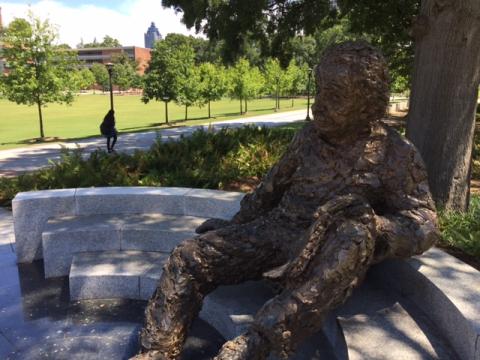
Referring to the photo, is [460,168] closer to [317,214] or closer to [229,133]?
[317,214]

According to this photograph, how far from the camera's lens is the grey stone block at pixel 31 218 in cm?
491

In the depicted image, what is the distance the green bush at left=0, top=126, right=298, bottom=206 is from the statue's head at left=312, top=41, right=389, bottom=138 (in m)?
3.83

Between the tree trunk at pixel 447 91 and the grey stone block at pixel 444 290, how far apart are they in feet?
5.96

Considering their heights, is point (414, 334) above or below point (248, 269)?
below

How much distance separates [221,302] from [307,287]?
4.02ft

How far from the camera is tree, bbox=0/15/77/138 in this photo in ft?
69.7

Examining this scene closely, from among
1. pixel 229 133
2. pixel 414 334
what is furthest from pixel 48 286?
pixel 229 133

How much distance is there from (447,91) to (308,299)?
11.8ft

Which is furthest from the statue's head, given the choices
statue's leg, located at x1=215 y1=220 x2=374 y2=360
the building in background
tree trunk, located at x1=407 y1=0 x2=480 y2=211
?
the building in background

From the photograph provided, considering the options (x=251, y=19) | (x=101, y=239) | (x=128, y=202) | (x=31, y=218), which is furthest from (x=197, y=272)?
(x=251, y=19)

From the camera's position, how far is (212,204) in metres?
5.06

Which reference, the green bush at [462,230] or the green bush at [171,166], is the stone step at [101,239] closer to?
the green bush at [171,166]

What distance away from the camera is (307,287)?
2.45 metres

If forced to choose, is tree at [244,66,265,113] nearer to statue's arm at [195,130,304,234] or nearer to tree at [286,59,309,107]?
tree at [286,59,309,107]
